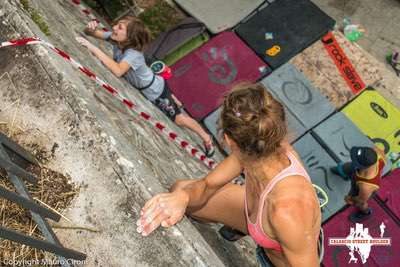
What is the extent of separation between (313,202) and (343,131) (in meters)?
3.98

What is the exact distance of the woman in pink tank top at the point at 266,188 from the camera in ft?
8.62

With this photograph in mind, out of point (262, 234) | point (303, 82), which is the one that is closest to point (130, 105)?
point (262, 234)

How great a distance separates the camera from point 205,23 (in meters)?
7.63

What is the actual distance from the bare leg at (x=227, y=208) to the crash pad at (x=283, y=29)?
3768mm

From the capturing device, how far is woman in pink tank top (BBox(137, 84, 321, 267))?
8.62 feet

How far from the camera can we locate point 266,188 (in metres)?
2.86

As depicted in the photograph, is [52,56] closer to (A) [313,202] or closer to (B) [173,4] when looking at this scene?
(A) [313,202]

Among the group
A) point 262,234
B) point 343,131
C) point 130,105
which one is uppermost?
point 130,105

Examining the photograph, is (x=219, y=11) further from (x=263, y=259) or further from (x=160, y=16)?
(x=263, y=259)

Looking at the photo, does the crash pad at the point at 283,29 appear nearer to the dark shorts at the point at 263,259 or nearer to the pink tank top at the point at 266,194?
the dark shorts at the point at 263,259

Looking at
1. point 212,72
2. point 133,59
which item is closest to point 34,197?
point 133,59

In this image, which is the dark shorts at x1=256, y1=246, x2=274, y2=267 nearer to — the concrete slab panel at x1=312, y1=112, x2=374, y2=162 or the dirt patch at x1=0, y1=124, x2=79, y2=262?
the dirt patch at x1=0, y1=124, x2=79, y2=262

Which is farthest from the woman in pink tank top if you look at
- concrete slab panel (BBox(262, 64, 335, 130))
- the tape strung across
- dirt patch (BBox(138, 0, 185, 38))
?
dirt patch (BBox(138, 0, 185, 38))

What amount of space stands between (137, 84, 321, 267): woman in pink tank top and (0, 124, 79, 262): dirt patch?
0.59m
